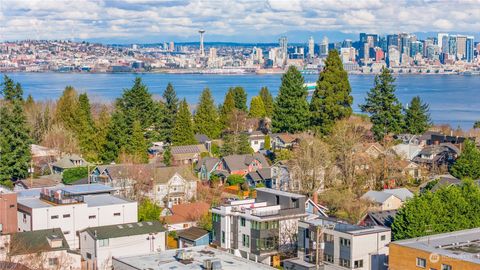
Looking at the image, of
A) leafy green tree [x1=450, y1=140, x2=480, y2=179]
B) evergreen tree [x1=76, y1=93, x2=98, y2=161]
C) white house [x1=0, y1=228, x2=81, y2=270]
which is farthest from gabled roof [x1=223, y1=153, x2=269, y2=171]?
white house [x1=0, y1=228, x2=81, y2=270]

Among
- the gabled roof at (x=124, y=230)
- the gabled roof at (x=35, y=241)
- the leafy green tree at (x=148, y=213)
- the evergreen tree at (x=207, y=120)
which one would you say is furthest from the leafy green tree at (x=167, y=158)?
the gabled roof at (x=35, y=241)

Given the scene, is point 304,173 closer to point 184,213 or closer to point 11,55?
point 184,213

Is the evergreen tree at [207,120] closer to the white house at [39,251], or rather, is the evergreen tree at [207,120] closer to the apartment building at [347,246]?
the white house at [39,251]

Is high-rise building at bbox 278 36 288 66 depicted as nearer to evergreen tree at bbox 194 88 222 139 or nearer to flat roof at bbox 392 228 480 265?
evergreen tree at bbox 194 88 222 139

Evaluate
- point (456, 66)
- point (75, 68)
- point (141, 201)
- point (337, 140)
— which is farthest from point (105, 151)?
point (456, 66)

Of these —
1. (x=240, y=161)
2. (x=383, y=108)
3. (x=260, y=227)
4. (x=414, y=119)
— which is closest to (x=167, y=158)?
(x=240, y=161)

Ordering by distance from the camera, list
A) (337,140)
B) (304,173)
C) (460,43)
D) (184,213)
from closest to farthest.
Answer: (184,213), (304,173), (337,140), (460,43)
